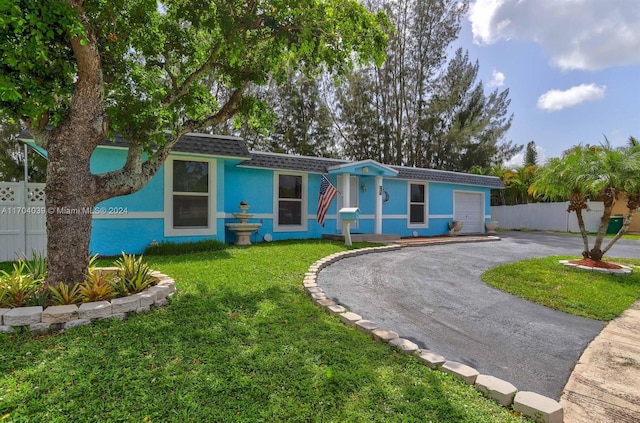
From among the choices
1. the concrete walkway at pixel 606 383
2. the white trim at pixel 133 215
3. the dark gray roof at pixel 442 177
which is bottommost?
the concrete walkway at pixel 606 383

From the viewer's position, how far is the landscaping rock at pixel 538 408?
2039mm

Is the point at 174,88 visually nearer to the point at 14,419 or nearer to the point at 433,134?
the point at 14,419

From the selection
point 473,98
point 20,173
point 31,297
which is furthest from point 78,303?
point 473,98

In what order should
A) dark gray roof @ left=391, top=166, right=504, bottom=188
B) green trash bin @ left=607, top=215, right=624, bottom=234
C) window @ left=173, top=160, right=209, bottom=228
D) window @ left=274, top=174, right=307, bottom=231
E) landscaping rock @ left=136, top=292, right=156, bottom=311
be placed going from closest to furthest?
landscaping rock @ left=136, top=292, right=156, bottom=311 < window @ left=173, top=160, right=209, bottom=228 < window @ left=274, top=174, right=307, bottom=231 < dark gray roof @ left=391, top=166, right=504, bottom=188 < green trash bin @ left=607, top=215, right=624, bottom=234

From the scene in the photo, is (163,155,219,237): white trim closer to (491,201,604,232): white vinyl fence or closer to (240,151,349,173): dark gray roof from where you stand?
(240,151,349,173): dark gray roof

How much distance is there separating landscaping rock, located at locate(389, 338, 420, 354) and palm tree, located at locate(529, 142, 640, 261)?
5.95 metres

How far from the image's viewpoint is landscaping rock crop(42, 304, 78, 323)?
123 inches

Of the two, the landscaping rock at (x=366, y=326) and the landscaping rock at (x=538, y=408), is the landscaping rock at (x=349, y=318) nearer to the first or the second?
the landscaping rock at (x=366, y=326)

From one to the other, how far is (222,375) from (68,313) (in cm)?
194

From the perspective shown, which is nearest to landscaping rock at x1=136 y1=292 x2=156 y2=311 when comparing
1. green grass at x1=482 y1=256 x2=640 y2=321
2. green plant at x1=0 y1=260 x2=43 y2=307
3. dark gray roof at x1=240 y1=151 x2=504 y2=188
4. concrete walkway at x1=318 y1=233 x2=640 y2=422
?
green plant at x1=0 y1=260 x2=43 y2=307

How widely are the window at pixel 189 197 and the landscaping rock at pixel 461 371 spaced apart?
7074 millimetres

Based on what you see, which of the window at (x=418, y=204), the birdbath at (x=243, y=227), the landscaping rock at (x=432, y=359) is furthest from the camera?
the window at (x=418, y=204)

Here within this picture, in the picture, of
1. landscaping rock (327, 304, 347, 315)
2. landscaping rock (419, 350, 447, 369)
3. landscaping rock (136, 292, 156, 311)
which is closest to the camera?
landscaping rock (419, 350, 447, 369)

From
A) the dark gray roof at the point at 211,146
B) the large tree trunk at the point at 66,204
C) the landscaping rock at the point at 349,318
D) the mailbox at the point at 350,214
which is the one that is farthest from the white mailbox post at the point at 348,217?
the large tree trunk at the point at 66,204
